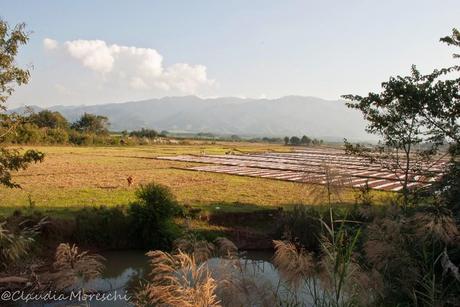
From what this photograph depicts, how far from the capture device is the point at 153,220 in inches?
646

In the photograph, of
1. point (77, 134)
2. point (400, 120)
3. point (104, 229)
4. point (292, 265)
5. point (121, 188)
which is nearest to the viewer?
point (292, 265)

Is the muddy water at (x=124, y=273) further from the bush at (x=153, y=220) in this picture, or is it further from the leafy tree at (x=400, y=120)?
the leafy tree at (x=400, y=120)

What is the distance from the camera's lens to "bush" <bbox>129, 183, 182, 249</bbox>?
16203 mm

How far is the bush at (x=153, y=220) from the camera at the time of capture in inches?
638

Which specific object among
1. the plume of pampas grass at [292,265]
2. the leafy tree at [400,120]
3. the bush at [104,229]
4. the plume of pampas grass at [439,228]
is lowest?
the bush at [104,229]

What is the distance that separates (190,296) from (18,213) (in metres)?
14.3

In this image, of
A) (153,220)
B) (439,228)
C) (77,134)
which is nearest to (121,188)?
(153,220)

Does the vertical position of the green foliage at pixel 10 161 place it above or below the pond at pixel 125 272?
above

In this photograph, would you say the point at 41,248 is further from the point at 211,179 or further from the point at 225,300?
the point at 211,179

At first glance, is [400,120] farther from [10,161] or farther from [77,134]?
[77,134]

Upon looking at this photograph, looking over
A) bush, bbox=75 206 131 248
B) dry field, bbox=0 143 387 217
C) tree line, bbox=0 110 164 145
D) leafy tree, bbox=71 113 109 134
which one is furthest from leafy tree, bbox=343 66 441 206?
leafy tree, bbox=71 113 109 134

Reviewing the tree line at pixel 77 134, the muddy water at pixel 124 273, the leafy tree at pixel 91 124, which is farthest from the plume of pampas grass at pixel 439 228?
the leafy tree at pixel 91 124

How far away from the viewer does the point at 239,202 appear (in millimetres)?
22719

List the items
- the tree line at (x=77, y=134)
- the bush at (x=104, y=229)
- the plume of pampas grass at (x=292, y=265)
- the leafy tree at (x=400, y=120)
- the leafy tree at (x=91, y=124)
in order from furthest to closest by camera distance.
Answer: the leafy tree at (x=91, y=124) → the tree line at (x=77, y=134) → the bush at (x=104, y=229) → the leafy tree at (x=400, y=120) → the plume of pampas grass at (x=292, y=265)
